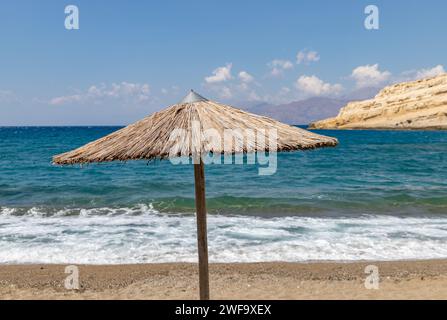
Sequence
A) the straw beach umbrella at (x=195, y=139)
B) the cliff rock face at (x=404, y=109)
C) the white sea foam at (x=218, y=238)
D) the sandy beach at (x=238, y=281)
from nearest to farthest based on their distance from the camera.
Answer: the straw beach umbrella at (x=195, y=139) → the sandy beach at (x=238, y=281) → the white sea foam at (x=218, y=238) → the cliff rock face at (x=404, y=109)

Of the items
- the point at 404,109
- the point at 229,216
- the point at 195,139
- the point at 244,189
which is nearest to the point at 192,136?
Answer: the point at 195,139

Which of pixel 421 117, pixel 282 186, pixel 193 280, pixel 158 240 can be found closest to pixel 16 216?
pixel 158 240

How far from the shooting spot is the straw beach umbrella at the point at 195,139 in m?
4.82

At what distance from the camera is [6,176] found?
28984 millimetres

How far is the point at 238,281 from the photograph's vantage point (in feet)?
28.9

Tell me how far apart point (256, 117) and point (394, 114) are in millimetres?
106944

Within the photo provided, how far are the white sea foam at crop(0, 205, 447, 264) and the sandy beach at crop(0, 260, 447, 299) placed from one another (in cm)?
63

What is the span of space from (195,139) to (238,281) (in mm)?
4924

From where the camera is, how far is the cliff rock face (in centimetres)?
9475

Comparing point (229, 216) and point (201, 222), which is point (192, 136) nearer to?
point (201, 222)

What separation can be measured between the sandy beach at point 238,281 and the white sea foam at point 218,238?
2.07ft

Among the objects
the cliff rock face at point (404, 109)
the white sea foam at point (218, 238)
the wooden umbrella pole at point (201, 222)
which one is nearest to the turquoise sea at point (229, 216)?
the white sea foam at point (218, 238)

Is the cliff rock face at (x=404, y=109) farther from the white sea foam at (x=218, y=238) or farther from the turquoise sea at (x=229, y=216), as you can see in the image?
the white sea foam at (x=218, y=238)
